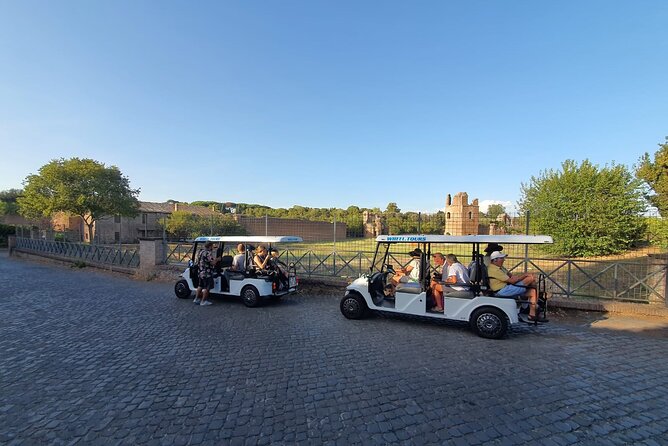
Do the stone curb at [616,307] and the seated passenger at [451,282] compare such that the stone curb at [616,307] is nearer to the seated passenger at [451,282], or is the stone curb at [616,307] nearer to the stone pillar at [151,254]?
the seated passenger at [451,282]

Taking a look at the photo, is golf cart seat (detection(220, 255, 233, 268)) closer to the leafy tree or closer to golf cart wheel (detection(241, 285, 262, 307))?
golf cart wheel (detection(241, 285, 262, 307))

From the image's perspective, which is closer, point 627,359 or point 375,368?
point 375,368

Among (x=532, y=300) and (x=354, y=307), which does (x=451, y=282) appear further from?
(x=354, y=307)

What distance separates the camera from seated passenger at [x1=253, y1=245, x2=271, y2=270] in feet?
26.6

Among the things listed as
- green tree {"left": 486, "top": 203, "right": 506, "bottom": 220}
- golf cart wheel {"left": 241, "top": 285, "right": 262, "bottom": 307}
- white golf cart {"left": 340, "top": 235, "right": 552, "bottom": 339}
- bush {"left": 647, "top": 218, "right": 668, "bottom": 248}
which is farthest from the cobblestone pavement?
bush {"left": 647, "top": 218, "right": 668, "bottom": 248}

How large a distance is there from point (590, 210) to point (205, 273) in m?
18.2

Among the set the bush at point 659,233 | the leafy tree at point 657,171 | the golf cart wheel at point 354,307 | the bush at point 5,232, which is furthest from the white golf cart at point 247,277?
the bush at point 5,232

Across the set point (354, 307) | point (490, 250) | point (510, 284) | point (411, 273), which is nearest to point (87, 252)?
point (354, 307)

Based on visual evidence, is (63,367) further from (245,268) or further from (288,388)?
(245,268)

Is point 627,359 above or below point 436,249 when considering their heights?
below

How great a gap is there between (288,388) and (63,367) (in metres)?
3.12

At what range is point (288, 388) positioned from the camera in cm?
371

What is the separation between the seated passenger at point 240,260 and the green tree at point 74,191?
59.2ft

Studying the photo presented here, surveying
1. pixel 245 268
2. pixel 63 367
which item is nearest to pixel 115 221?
pixel 245 268
